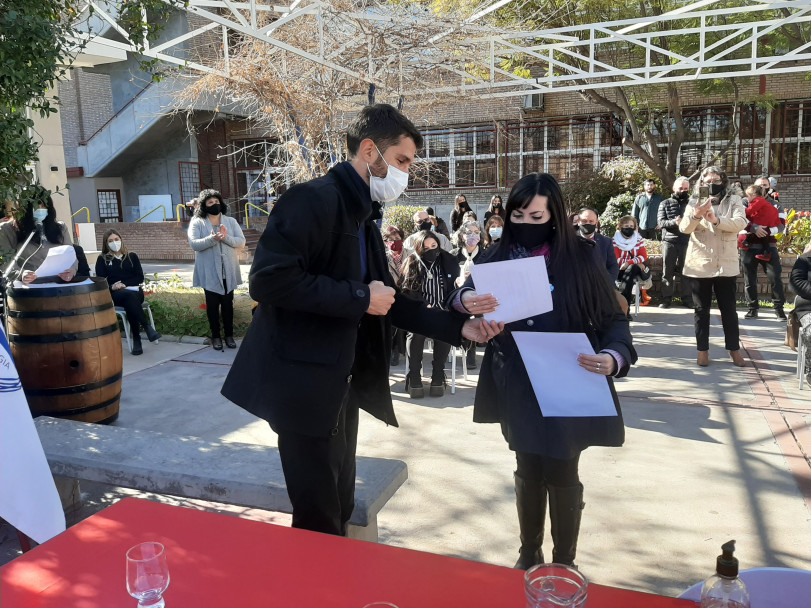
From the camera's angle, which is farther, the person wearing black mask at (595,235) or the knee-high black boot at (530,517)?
the person wearing black mask at (595,235)

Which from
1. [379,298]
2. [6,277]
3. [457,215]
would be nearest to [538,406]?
[379,298]

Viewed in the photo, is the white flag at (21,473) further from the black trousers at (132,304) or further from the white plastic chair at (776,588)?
the black trousers at (132,304)

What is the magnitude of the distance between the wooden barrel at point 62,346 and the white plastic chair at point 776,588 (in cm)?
409

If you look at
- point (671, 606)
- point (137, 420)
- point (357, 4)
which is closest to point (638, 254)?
point (357, 4)

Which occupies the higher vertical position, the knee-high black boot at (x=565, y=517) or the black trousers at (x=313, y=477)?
the black trousers at (x=313, y=477)

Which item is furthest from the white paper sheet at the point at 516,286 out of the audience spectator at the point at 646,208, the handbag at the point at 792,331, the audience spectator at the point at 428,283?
the audience spectator at the point at 646,208

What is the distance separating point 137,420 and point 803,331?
5.88 metres

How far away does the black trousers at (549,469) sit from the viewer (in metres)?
2.58

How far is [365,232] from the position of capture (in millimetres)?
2389

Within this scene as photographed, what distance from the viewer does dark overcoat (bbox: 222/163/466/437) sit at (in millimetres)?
1967

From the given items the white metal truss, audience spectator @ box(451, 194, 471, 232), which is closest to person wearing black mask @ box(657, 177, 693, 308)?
the white metal truss

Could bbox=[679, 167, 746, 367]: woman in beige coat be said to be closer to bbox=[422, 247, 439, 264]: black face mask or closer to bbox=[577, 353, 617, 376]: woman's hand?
bbox=[422, 247, 439, 264]: black face mask

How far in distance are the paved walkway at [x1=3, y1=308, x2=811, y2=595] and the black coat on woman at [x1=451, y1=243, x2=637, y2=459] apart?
0.83 meters

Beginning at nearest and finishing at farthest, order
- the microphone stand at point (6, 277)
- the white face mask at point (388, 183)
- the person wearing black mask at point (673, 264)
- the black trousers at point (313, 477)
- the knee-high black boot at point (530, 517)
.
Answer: the black trousers at point (313, 477) → the white face mask at point (388, 183) → the knee-high black boot at point (530, 517) → the microphone stand at point (6, 277) → the person wearing black mask at point (673, 264)
